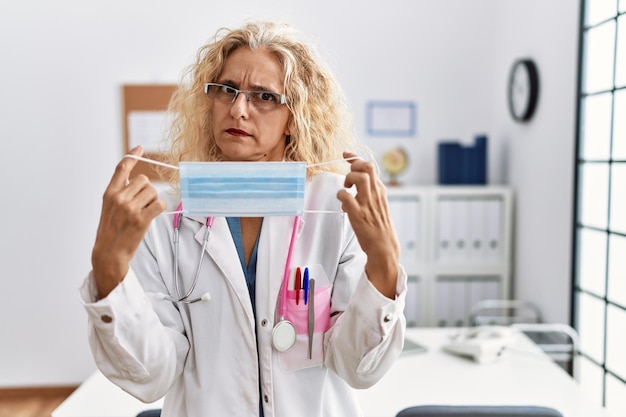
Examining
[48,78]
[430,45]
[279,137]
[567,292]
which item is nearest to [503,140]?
[430,45]

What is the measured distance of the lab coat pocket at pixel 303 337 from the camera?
1.22m

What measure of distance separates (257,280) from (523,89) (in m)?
2.54

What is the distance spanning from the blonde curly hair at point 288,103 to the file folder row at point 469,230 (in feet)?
6.61

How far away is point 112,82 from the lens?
376cm

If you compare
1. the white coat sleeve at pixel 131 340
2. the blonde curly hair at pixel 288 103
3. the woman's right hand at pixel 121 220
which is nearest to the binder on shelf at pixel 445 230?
the blonde curly hair at pixel 288 103

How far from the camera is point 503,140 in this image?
3.66m

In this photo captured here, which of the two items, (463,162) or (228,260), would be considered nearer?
(228,260)

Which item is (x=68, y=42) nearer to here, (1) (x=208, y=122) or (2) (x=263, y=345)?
(1) (x=208, y=122)

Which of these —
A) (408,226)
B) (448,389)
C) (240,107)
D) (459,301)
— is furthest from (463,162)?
(240,107)

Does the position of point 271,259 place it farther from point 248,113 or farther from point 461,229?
point 461,229

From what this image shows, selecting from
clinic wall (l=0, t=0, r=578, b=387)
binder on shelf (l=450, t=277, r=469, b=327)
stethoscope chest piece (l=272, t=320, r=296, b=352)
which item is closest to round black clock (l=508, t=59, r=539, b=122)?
clinic wall (l=0, t=0, r=578, b=387)

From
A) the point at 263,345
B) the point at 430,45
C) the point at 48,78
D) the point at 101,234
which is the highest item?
the point at 430,45

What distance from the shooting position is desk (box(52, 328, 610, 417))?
1734mm

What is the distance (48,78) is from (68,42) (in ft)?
0.88
